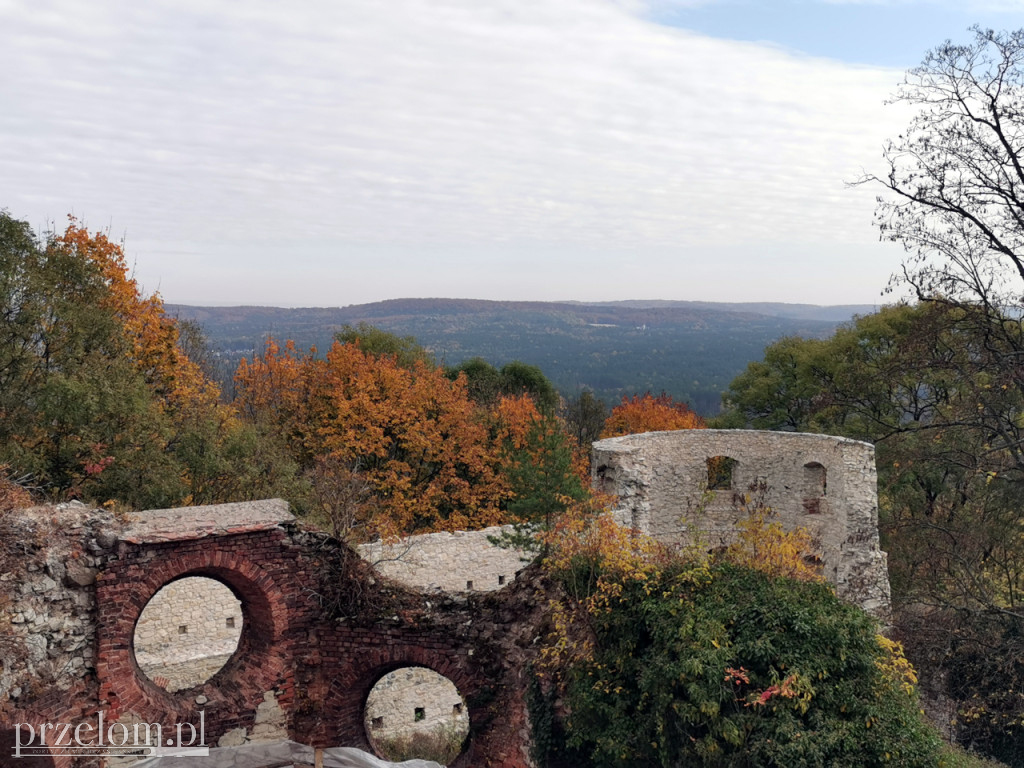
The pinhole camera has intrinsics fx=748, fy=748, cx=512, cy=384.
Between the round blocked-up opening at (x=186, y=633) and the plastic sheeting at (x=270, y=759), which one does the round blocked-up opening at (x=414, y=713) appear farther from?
the plastic sheeting at (x=270, y=759)

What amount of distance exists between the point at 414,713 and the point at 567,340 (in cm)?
15381

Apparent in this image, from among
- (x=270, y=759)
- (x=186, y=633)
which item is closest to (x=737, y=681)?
(x=270, y=759)

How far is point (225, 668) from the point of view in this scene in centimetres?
1049

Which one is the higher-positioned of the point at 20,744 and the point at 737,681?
the point at 737,681

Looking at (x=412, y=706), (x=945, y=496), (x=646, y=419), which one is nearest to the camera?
(x=412, y=706)

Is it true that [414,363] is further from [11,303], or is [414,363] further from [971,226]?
[971,226]

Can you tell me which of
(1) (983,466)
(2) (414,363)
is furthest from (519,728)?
(2) (414,363)

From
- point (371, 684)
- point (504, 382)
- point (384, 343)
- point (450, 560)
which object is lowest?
point (371, 684)

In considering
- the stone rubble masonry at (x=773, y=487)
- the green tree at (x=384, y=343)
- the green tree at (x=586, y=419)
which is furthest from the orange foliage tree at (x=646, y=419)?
the stone rubble masonry at (x=773, y=487)

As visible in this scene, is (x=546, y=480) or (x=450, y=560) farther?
(x=450, y=560)

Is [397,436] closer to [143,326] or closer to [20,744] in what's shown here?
[143,326]

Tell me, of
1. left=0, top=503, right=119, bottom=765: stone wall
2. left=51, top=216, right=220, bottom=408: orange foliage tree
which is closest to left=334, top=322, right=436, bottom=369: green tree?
left=51, top=216, right=220, bottom=408: orange foliage tree

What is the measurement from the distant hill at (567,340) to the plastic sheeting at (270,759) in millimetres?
50854

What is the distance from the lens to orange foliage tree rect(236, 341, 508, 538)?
23.2 m
